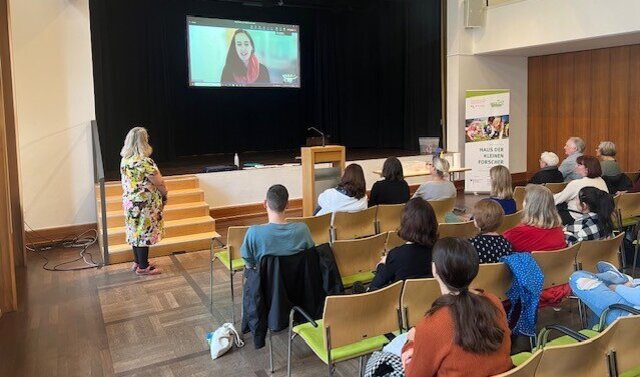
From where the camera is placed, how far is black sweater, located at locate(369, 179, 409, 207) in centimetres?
499

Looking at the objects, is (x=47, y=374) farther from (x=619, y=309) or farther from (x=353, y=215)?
(x=619, y=309)

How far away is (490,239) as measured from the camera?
3.08 metres

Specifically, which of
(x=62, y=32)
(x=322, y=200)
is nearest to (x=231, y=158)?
(x=62, y=32)

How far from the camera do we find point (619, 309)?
2.49 m

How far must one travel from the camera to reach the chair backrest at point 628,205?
4917mm

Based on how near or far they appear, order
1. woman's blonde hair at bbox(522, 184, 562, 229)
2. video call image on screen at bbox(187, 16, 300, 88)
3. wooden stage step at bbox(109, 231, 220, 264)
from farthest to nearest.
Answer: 1. video call image on screen at bbox(187, 16, 300, 88)
2. wooden stage step at bbox(109, 231, 220, 264)
3. woman's blonde hair at bbox(522, 184, 562, 229)

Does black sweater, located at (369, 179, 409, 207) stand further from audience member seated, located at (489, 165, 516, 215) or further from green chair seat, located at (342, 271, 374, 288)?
green chair seat, located at (342, 271, 374, 288)

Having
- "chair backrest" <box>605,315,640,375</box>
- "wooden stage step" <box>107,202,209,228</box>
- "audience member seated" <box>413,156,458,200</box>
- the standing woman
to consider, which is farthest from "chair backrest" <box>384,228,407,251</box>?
"wooden stage step" <box>107,202,209,228</box>

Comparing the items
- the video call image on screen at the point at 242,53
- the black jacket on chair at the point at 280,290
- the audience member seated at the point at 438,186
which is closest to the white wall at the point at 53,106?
the video call image on screen at the point at 242,53

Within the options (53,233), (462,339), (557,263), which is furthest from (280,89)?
(462,339)

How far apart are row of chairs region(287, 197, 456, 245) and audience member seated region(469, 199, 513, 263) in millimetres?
1261

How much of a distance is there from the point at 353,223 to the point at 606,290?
2.28m

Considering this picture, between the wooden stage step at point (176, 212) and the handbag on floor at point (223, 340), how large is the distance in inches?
126

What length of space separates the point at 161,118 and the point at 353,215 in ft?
21.4
